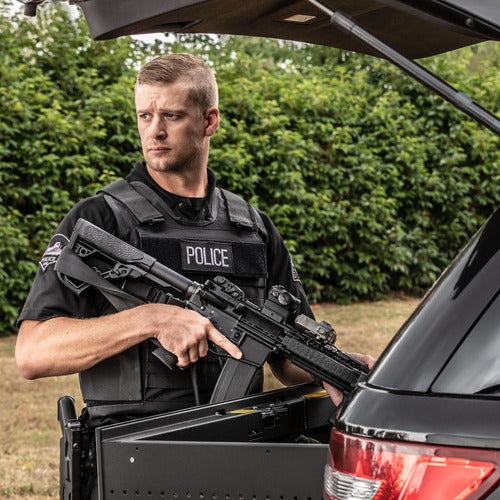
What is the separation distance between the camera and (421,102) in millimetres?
9578

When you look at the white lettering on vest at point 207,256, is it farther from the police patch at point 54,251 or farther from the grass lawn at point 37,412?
the grass lawn at point 37,412

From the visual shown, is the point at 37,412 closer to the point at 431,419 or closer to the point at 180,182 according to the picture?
the point at 180,182

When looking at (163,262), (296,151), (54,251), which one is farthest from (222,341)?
(296,151)

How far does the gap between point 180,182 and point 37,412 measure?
340 cm

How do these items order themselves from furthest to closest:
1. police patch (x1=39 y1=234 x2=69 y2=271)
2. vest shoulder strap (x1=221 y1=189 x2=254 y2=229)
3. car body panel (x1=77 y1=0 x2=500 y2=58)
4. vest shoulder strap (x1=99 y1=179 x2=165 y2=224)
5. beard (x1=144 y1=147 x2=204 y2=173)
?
1. vest shoulder strap (x1=221 y1=189 x2=254 y2=229)
2. beard (x1=144 y1=147 x2=204 y2=173)
3. vest shoulder strap (x1=99 y1=179 x2=165 y2=224)
4. police patch (x1=39 y1=234 x2=69 y2=271)
5. car body panel (x1=77 y1=0 x2=500 y2=58)

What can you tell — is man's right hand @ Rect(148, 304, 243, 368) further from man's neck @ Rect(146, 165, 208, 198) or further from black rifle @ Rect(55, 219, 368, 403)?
man's neck @ Rect(146, 165, 208, 198)

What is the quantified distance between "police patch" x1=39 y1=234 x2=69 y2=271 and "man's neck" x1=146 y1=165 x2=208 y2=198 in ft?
1.35

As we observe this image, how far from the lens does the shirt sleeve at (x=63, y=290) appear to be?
214 centimetres

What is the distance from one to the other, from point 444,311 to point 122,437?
815 millimetres

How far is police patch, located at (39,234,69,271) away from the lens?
2.18 meters

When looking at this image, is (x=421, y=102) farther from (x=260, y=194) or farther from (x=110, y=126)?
(x=110, y=126)

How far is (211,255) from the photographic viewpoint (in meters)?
2.44

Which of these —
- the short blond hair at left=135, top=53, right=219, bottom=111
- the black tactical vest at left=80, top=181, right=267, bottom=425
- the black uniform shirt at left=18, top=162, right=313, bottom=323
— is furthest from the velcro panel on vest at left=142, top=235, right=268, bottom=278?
the short blond hair at left=135, top=53, right=219, bottom=111

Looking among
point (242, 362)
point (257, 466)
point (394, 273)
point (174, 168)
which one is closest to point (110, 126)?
point (394, 273)
